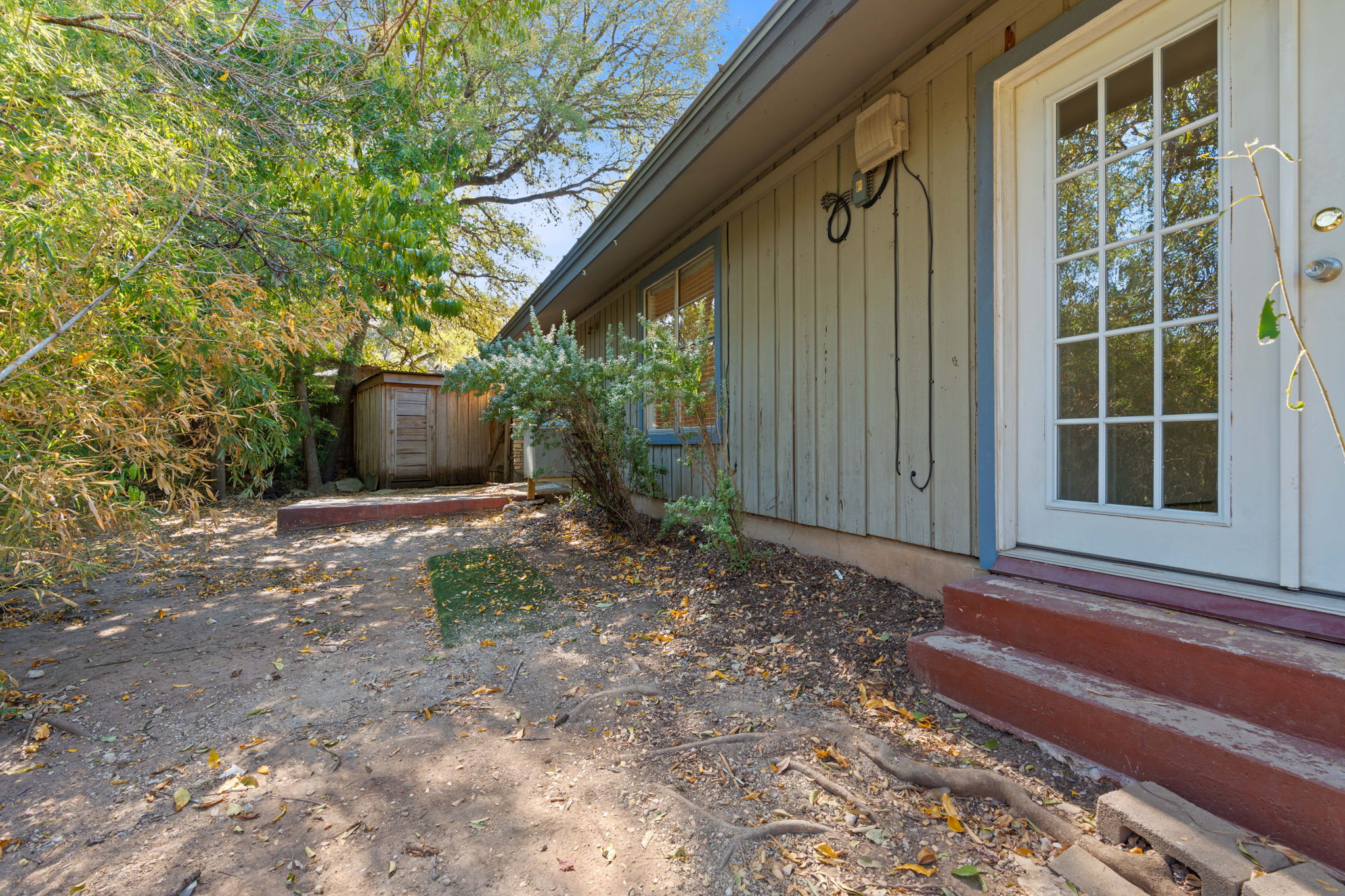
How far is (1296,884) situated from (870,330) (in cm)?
242

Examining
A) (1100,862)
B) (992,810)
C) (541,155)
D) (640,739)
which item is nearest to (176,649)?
(640,739)

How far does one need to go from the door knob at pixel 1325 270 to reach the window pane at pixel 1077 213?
66 centimetres

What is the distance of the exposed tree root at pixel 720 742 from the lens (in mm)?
1920

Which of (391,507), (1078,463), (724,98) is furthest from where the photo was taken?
(391,507)

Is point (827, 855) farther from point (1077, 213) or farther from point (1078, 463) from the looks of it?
point (1077, 213)

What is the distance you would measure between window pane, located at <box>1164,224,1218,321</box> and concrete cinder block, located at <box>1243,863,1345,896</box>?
1.50 meters

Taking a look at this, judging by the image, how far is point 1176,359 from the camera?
6.51ft

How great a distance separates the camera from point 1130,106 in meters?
2.11

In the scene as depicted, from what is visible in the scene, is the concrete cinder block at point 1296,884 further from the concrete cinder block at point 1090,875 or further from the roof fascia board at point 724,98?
the roof fascia board at point 724,98

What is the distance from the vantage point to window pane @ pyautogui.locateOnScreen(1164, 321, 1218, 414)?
6.16ft

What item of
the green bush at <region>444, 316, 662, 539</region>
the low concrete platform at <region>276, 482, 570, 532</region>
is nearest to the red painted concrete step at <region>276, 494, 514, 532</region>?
the low concrete platform at <region>276, 482, 570, 532</region>

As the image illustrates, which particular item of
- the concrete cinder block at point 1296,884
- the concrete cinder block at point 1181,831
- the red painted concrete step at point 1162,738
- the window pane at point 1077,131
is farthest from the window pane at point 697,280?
the concrete cinder block at point 1296,884

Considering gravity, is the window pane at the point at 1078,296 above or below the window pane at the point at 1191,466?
above

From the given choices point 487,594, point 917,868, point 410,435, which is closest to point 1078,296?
point 917,868
